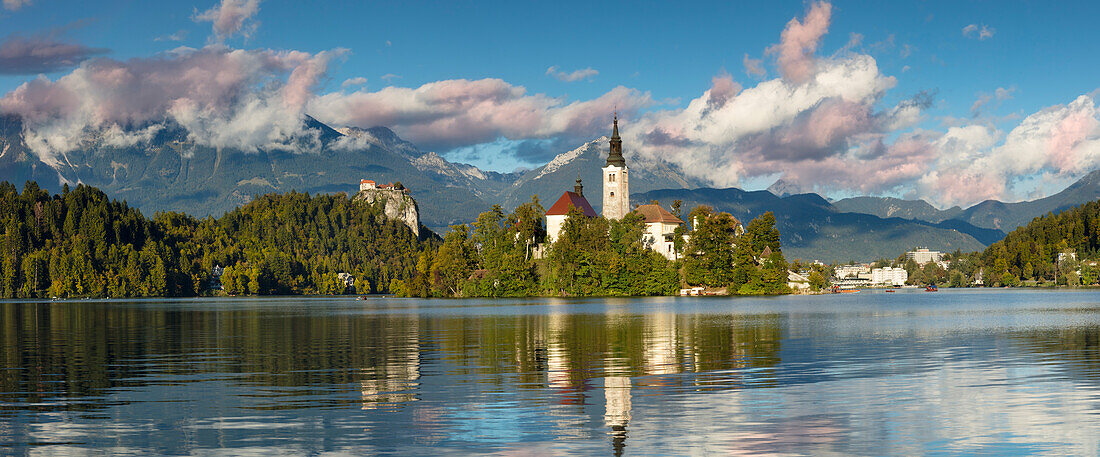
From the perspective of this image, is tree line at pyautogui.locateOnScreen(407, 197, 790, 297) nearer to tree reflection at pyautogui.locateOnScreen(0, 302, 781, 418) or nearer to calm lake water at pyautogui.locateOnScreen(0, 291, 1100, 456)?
tree reflection at pyautogui.locateOnScreen(0, 302, 781, 418)

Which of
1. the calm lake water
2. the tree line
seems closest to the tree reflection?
the calm lake water

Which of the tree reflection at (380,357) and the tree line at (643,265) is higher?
the tree line at (643,265)

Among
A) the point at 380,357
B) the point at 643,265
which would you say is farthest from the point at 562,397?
the point at 643,265

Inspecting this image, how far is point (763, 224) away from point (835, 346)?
14588cm

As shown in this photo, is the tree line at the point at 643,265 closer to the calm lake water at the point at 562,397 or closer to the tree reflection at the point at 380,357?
the tree reflection at the point at 380,357

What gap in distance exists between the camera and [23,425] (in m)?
24.2

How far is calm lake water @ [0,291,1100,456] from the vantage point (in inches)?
832

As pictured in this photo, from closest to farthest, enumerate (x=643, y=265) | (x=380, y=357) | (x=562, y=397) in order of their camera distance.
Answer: (x=562, y=397)
(x=380, y=357)
(x=643, y=265)

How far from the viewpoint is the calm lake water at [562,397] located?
69.3 feet

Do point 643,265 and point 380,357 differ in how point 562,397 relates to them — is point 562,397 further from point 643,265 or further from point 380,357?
point 643,265

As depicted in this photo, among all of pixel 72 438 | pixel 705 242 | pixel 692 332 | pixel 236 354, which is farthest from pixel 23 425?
pixel 705 242

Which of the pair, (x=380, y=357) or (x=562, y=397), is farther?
(x=380, y=357)

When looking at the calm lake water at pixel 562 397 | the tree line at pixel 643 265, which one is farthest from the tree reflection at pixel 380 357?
the tree line at pixel 643 265

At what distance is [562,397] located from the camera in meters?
28.6
